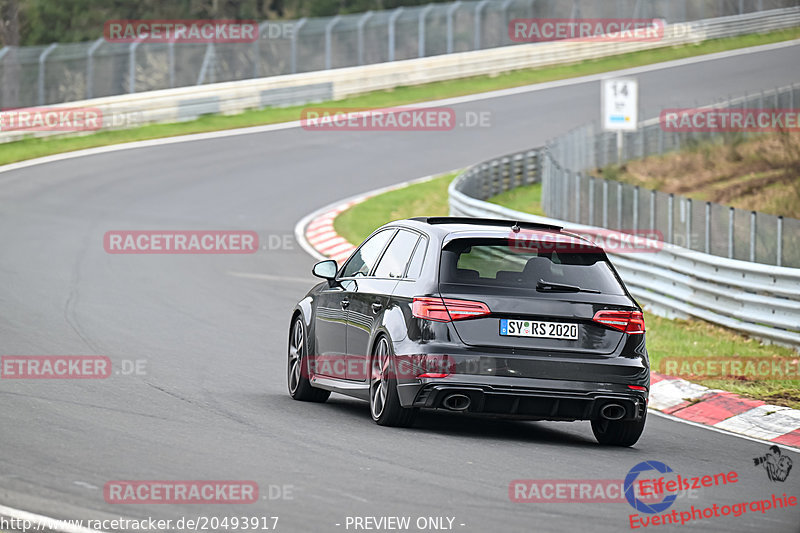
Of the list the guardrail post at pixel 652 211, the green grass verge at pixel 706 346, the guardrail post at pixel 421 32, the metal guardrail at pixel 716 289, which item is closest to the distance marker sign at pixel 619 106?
the green grass verge at pixel 706 346

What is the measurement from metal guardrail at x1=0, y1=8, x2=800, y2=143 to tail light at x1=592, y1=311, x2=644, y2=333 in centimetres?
2696

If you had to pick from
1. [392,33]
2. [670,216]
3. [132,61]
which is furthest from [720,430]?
[392,33]

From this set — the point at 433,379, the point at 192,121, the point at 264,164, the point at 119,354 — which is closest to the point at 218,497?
the point at 433,379

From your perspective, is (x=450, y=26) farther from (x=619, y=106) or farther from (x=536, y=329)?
(x=536, y=329)

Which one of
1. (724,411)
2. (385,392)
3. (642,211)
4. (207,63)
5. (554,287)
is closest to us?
(554,287)

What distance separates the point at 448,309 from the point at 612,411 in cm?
131

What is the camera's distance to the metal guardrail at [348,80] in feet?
123

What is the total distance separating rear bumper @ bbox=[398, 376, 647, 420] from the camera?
8.88 meters

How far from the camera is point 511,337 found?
896 centimetres

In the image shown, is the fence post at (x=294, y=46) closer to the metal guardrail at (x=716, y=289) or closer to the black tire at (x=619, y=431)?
the metal guardrail at (x=716, y=289)

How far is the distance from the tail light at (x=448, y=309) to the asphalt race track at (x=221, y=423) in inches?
32.2

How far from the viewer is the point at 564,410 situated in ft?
29.5

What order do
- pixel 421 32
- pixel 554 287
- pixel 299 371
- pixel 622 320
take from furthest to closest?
pixel 421 32
pixel 299 371
pixel 622 320
pixel 554 287

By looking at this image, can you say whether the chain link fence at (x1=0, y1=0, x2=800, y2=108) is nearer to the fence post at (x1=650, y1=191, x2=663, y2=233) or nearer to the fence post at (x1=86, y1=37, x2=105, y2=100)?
the fence post at (x1=86, y1=37, x2=105, y2=100)
